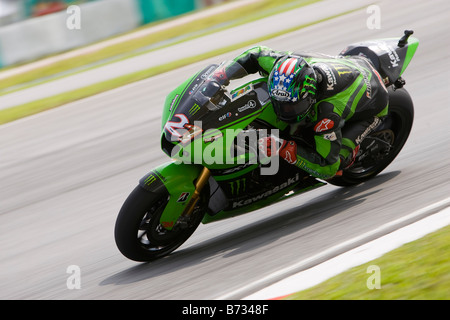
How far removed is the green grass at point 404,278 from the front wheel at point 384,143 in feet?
5.10

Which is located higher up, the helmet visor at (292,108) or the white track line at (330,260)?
the helmet visor at (292,108)

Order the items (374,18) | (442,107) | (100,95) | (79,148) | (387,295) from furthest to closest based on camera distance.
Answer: (374,18), (100,95), (79,148), (442,107), (387,295)

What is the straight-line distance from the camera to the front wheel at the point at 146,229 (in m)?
4.78

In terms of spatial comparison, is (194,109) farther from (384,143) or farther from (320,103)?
(384,143)

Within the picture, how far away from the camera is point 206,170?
4.98m

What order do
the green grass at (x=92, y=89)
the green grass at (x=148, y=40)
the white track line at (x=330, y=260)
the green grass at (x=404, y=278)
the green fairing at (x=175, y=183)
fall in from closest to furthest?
the green grass at (x=404, y=278)
the white track line at (x=330, y=260)
the green fairing at (x=175, y=183)
the green grass at (x=92, y=89)
the green grass at (x=148, y=40)

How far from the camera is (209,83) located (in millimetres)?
4914

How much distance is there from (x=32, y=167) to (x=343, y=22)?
7.22 meters

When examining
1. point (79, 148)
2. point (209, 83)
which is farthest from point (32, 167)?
point (209, 83)

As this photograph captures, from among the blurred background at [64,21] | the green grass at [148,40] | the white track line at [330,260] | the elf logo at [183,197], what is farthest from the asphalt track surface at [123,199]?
the blurred background at [64,21]

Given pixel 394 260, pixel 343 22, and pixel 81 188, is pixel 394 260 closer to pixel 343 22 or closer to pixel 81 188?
pixel 81 188

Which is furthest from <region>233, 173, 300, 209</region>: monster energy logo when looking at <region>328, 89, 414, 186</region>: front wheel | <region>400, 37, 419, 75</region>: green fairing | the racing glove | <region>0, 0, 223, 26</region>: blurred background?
<region>0, 0, 223, 26</region>: blurred background

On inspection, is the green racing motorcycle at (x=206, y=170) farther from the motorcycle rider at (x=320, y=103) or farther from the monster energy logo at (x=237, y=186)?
the motorcycle rider at (x=320, y=103)

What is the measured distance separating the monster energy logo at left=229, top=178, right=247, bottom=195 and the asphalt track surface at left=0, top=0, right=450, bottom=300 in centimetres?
43
